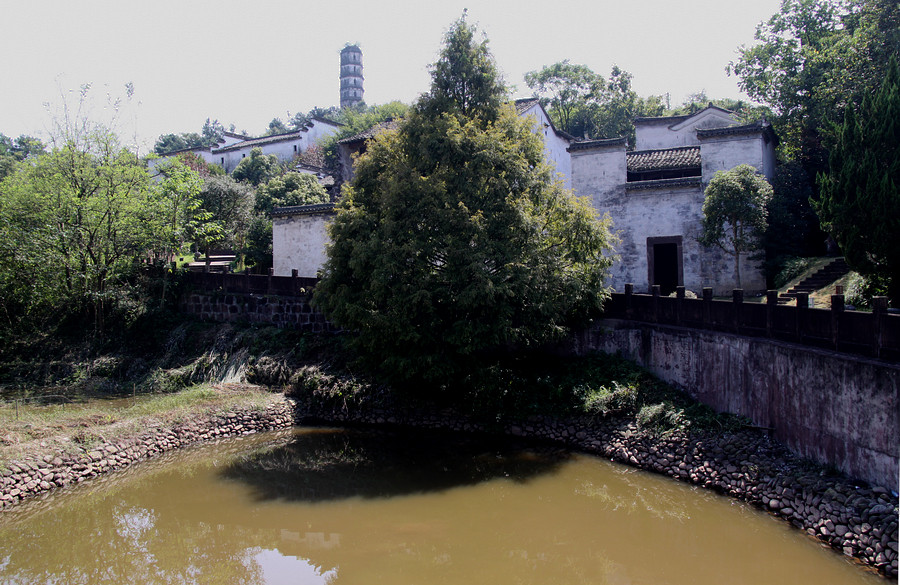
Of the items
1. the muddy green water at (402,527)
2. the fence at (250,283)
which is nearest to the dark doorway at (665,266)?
the muddy green water at (402,527)

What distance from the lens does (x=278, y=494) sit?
33.5 feet

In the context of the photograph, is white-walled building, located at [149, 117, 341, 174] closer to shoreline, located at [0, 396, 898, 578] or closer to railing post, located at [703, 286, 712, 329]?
shoreline, located at [0, 396, 898, 578]

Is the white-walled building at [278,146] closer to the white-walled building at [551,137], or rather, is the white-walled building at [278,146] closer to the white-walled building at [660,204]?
the white-walled building at [551,137]

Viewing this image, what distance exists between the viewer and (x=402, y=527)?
8.91 m

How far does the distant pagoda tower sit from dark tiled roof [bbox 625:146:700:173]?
5484 cm

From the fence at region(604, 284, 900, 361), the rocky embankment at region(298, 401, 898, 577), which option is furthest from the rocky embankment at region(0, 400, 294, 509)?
the fence at region(604, 284, 900, 361)

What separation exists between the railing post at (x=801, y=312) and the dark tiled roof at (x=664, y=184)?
9414 mm

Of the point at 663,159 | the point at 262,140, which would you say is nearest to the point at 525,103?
the point at 663,159

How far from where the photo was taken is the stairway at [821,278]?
14227 millimetres

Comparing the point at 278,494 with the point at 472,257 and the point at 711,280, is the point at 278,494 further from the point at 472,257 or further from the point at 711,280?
the point at 711,280

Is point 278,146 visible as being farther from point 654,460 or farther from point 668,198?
point 654,460

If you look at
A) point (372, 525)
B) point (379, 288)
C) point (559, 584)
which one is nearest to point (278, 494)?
point (372, 525)

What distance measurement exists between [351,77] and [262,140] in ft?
99.5

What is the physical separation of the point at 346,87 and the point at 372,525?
67816 millimetres
